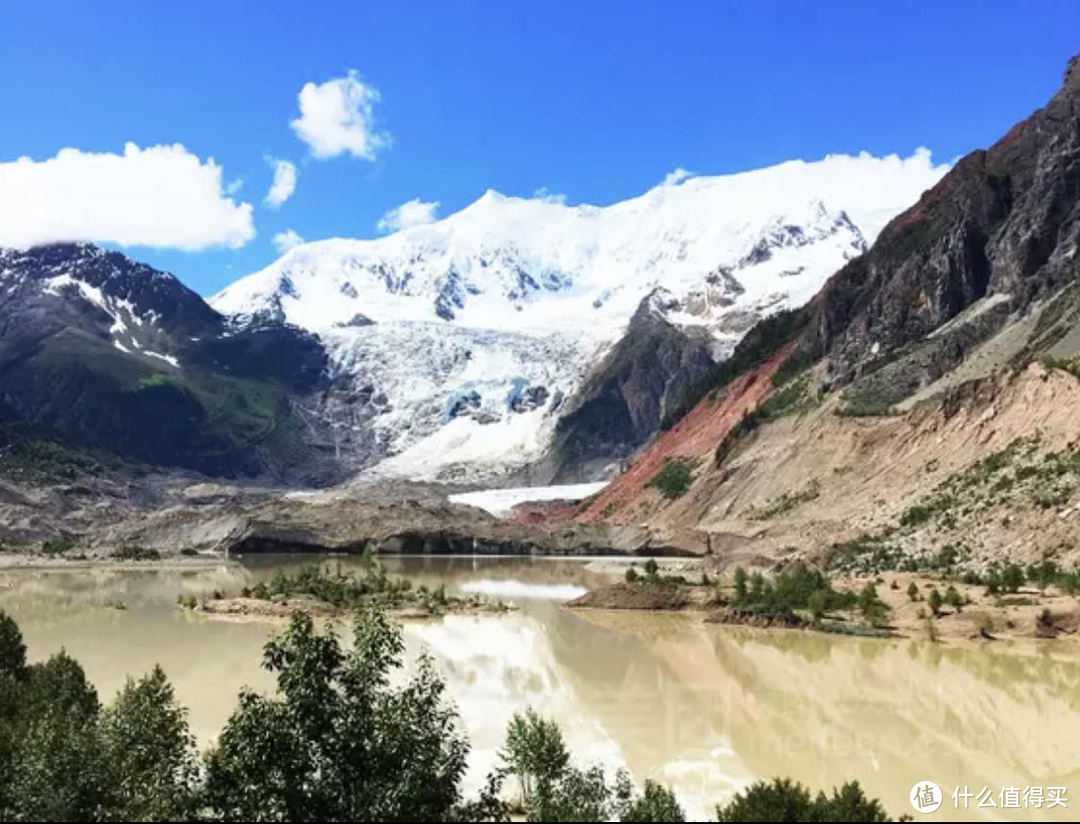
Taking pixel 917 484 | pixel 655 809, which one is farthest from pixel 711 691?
pixel 917 484

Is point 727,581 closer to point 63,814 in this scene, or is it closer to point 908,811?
point 908,811

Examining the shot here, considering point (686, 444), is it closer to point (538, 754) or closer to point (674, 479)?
point (674, 479)

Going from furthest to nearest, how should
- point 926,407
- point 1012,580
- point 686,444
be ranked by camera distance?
point 686,444 → point 926,407 → point 1012,580

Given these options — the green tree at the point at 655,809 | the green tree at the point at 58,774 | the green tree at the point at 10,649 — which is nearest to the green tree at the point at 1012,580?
the green tree at the point at 655,809

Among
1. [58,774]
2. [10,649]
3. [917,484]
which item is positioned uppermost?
[917,484]

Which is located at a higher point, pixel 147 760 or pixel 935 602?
pixel 935 602

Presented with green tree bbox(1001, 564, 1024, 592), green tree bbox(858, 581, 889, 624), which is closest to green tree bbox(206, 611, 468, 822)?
green tree bbox(858, 581, 889, 624)

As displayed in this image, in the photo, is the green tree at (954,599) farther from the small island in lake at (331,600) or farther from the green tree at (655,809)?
the green tree at (655,809)

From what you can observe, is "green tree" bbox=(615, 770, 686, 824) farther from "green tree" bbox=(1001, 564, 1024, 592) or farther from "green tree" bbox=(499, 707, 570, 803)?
"green tree" bbox=(1001, 564, 1024, 592)
